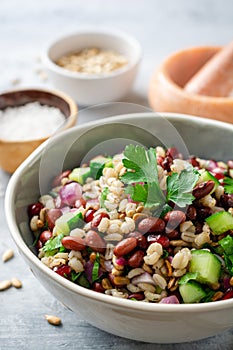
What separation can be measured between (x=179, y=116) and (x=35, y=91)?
0.81 metres

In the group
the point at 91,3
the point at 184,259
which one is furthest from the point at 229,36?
the point at 184,259

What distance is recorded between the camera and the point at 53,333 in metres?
1.68

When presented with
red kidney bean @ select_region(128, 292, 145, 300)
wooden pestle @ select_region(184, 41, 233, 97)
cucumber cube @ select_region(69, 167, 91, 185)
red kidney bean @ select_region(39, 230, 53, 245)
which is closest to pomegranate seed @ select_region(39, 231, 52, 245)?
red kidney bean @ select_region(39, 230, 53, 245)

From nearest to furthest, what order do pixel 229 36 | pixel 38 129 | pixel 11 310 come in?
pixel 11 310, pixel 38 129, pixel 229 36

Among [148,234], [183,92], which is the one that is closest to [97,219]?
[148,234]

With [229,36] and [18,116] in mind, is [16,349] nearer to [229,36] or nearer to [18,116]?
[18,116]

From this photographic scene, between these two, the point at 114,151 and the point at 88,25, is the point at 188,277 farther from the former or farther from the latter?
the point at 88,25

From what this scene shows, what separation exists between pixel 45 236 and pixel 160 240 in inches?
13.9

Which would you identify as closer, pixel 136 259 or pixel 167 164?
pixel 136 259

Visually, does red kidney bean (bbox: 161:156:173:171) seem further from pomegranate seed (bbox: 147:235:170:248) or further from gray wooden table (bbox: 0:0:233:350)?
gray wooden table (bbox: 0:0:233:350)

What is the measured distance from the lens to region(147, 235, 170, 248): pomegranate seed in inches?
58.5

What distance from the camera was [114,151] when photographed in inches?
78.1

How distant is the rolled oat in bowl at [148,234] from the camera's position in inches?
57.7

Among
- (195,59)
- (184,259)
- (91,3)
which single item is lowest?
(91,3)
